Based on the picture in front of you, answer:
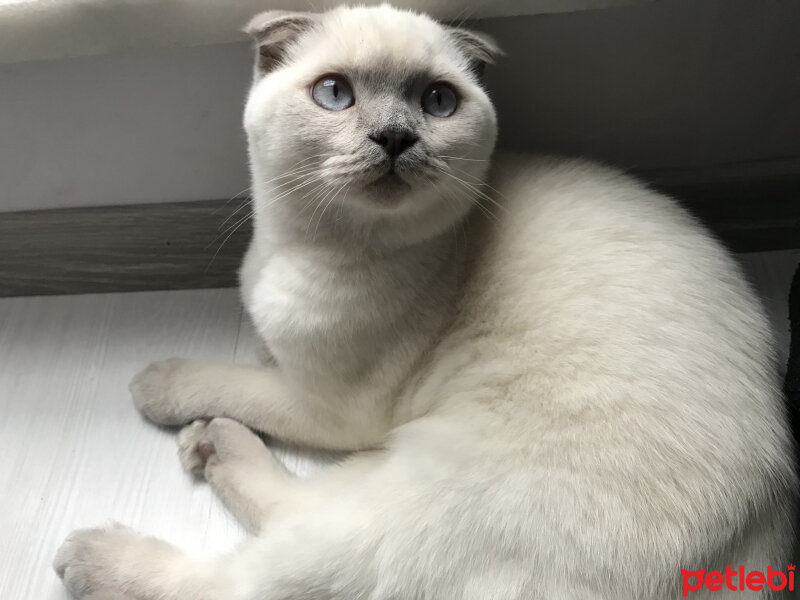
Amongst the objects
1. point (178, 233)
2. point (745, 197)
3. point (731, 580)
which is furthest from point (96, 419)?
point (745, 197)

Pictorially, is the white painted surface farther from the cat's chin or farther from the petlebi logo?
the petlebi logo

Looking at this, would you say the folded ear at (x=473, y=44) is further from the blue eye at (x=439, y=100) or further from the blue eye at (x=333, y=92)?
the blue eye at (x=333, y=92)

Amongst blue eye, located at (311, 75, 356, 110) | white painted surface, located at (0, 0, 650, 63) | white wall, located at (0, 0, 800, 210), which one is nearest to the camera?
blue eye, located at (311, 75, 356, 110)

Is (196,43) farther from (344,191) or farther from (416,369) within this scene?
(416,369)

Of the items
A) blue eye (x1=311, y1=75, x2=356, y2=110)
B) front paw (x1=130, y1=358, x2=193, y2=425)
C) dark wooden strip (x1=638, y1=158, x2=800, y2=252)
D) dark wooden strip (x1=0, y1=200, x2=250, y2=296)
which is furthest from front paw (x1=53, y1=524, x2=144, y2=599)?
dark wooden strip (x1=638, y1=158, x2=800, y2=252)

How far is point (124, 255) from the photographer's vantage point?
1615mm

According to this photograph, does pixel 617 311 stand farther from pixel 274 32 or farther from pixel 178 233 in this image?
pixel 178 233

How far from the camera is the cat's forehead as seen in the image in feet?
3.38

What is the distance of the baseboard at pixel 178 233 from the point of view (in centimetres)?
155

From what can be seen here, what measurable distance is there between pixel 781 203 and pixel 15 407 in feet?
5.62

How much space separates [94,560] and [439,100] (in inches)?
37.4

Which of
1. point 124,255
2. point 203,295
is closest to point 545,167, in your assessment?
point 203,295

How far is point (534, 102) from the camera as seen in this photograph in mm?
1442

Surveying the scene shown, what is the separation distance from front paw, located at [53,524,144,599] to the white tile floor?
6 cm
